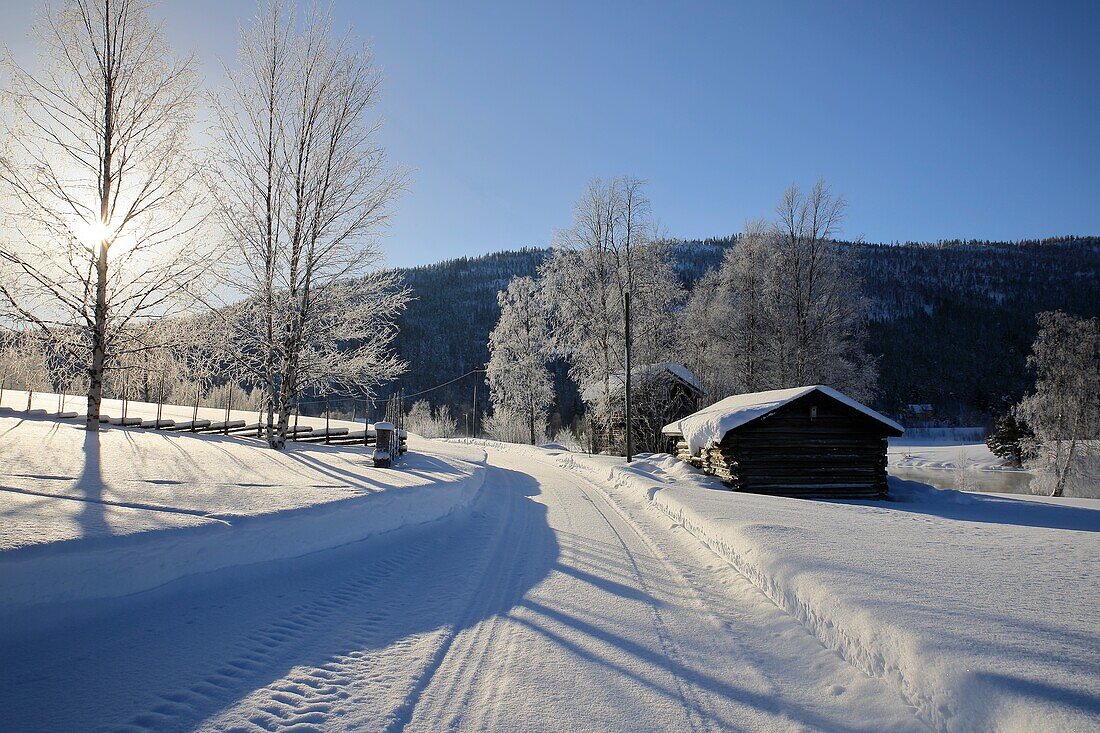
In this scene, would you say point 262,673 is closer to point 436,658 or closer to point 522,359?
point 436,658

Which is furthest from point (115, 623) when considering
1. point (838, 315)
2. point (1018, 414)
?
point (1018, 414)

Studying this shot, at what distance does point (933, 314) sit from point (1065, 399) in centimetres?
9762

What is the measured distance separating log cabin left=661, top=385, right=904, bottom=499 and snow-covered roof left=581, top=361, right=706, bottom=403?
8.14m

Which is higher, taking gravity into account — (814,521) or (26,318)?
(26,318)

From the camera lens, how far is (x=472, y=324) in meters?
113

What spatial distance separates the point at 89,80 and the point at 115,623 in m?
11.4

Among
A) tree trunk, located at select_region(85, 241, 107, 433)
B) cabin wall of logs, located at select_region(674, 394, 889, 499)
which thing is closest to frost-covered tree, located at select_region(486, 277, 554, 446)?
cabin wall of logs, located at select_region(674, 394, 889, 499)

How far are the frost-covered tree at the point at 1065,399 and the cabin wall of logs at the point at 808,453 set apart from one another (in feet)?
57.1

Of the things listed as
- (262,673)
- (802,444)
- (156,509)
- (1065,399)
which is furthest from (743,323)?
(262,673)

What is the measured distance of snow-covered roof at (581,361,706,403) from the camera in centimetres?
2750

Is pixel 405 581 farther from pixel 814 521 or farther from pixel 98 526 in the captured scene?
pixel 814 521

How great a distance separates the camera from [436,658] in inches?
160

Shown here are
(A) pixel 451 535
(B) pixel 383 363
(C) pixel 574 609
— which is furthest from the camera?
(B) pixel 383 363

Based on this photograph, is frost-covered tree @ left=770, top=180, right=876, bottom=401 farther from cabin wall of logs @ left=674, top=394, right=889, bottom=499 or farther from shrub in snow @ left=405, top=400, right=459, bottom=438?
shrub in snow @ left=405, top=400, right=459, bottom=438
